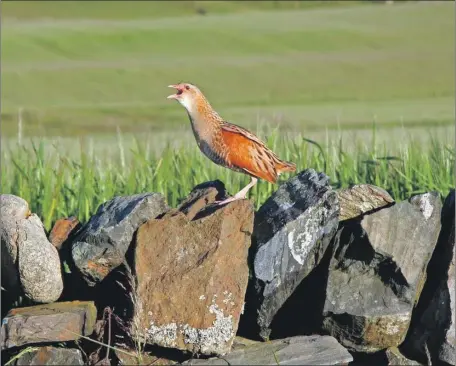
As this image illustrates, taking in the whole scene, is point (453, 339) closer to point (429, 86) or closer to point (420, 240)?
point (420, 240)

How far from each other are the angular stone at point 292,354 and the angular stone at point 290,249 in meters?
0.13

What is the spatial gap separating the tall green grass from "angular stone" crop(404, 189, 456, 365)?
24.9 inches

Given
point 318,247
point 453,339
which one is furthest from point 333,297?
point 453,339

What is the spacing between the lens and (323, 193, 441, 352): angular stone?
4082 millimetres

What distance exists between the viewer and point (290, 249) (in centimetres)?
412

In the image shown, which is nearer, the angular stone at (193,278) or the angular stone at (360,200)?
the angular stone at (193,278)

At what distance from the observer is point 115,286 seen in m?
4.27

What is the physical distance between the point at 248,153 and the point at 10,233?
0.96 metres

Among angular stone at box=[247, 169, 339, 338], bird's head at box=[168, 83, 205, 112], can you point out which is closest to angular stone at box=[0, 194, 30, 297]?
bird's head at box=[168, 83, 205, 112]

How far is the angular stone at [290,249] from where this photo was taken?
4.13 m

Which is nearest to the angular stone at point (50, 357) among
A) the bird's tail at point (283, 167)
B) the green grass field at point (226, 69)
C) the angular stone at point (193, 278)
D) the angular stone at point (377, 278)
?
the angular stone at point (193, 278)

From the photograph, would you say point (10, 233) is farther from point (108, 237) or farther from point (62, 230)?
point (108, 237)

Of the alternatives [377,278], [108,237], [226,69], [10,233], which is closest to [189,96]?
[108,237]

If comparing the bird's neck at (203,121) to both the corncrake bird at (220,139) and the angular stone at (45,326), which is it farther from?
the angular stone at (45,326)
